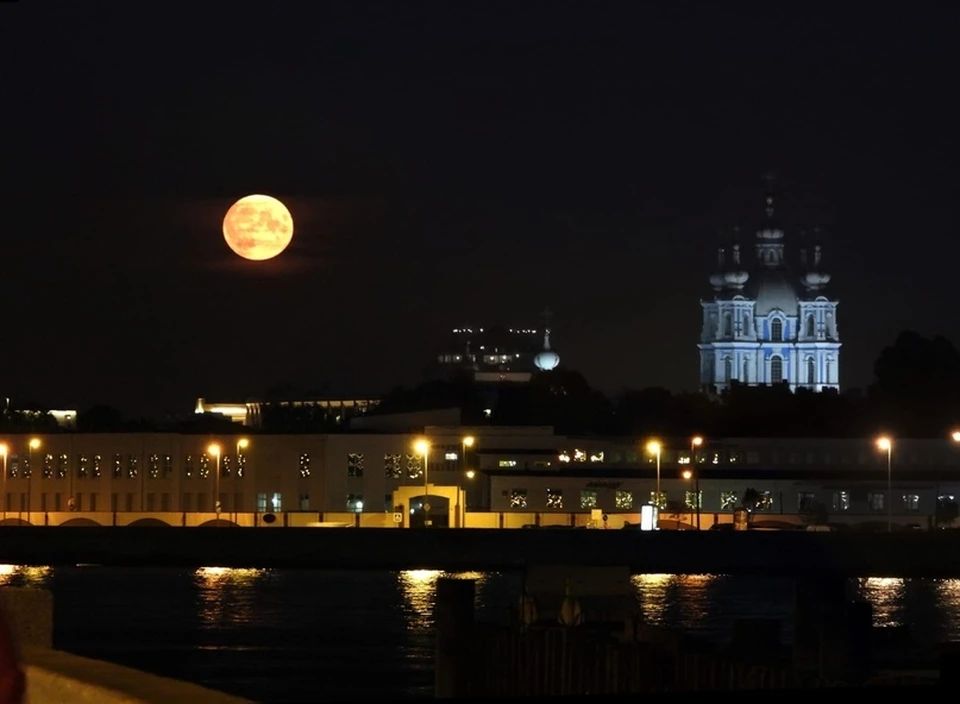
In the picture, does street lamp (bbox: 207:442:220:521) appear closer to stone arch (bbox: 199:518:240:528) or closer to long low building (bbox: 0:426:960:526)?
long low building (bbox: 0:426:960:526)

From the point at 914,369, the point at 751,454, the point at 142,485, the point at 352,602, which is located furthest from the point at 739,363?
the point at 352,602

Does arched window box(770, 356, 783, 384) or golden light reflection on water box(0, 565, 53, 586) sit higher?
arched window box(770, 356, 783, 384)

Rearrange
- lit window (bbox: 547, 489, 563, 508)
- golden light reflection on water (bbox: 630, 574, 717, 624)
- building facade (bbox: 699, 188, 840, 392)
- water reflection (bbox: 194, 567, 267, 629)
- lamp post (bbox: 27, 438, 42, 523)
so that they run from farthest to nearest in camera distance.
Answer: building facade (bbox: 699, 188, 840, 392)
lamp post (bbox: 27, 438, 42, 523)
lit window (bbox: 547, 489, 563, 508)
golden light reflection on water (bbox: 630, 574, 717, 624)
water reflection (bbox: 194, 567, 267, 629)

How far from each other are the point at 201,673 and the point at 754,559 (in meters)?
29.8

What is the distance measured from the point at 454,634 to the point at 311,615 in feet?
66.1

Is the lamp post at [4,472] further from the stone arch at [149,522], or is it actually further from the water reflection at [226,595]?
the water reflection at [226,595]

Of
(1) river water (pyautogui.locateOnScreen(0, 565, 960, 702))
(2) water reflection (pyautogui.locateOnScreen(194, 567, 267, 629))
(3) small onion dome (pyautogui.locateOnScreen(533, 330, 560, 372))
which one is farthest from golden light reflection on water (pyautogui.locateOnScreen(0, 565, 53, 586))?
(3) small onion dome (pyautogui.locateOnScreen(533, 330, 560, 372))

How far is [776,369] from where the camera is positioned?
164250mm

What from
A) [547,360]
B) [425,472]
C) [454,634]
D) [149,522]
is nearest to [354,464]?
[425,472]

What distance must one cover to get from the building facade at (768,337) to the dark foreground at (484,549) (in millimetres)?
→ 103588

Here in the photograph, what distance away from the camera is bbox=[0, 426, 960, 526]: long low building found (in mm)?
65250

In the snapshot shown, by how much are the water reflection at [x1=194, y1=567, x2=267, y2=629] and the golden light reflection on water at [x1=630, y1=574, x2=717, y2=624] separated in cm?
772

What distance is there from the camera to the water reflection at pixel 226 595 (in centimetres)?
4072

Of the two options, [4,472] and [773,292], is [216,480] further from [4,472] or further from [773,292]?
[773,292]
